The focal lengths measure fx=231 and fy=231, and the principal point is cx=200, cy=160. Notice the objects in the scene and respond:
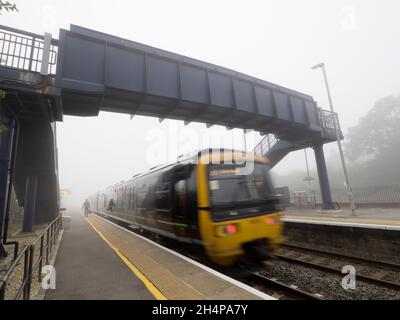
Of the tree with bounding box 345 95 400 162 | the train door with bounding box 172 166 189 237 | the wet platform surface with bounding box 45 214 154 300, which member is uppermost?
the tree with bounding box 345 95 400 162

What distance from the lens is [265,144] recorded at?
2200 centimetres

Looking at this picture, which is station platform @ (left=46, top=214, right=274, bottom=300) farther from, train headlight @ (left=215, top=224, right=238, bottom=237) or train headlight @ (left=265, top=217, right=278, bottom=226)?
train headlight @ (left=265, top=217, right=278, bottom=226)

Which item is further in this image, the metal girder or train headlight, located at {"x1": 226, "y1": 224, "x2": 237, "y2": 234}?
the metal girder

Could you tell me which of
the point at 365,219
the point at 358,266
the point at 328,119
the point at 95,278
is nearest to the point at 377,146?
the point at 328,119

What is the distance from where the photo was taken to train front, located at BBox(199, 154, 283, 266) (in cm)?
564

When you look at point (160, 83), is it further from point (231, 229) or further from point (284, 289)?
point (284, 289)

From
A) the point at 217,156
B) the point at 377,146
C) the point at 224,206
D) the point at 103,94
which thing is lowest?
the point at 224,206

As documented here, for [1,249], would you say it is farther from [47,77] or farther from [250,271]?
[250,271]

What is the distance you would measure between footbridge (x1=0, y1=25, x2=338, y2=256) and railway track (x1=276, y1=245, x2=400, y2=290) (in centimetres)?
791

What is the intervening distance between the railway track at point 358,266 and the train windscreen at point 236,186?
8.56ft

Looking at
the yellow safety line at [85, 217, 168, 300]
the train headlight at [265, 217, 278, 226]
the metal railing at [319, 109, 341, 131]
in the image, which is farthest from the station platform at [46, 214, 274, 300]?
the metal railing at [319, 109, 341, 131]

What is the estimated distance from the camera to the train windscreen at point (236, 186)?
19.7 ft

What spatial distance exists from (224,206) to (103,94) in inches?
274

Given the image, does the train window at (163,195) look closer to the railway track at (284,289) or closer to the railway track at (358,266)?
the railway track at (284,289)
